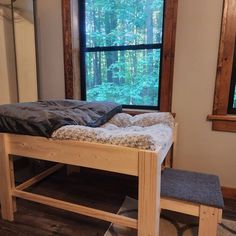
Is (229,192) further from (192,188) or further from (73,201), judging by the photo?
(73,201)

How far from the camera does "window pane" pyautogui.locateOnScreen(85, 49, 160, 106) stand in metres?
2.03

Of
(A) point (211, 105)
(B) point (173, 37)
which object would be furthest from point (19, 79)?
(A) point (211, 105)

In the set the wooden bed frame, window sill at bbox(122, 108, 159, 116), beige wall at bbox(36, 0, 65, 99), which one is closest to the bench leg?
the wooden bed frame

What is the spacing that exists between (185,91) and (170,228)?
42.3 inches

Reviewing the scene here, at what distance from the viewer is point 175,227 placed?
147 centimetres

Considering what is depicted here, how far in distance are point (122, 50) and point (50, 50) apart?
30.0 inches

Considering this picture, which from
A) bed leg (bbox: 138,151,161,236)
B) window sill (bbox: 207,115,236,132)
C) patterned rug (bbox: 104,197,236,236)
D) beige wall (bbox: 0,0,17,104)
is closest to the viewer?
bed leg (bbox: 138,151,161,236)

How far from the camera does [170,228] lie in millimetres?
1457

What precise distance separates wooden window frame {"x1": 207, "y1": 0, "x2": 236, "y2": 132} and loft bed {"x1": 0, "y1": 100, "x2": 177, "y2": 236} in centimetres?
76

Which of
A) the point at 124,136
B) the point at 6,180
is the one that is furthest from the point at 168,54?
the point at 6,180

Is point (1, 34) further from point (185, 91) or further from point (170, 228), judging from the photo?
point (170, 228)

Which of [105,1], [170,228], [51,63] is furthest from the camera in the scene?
[51,63]

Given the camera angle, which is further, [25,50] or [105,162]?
[25,50]

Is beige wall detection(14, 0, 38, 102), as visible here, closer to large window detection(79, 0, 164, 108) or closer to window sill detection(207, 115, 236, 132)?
large window detection(79, 0, 164, 108)
